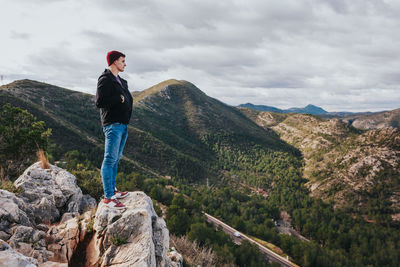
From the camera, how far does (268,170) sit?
140 meters

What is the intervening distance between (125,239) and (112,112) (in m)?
3.09

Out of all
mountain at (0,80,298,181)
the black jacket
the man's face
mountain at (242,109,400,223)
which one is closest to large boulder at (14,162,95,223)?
the black jacket

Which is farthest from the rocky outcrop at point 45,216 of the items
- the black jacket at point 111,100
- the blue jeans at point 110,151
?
the black jacket at point 111,100

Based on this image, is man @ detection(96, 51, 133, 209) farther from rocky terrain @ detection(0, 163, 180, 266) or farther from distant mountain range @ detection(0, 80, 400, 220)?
distant mountain range @ detection(0, 80, 400, 220)

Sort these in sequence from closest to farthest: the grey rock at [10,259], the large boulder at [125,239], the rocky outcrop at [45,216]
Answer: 1. the grey rock at [10,259]
2. the large boulder at [125,239]
3. the rocky outcrop at [45,216]

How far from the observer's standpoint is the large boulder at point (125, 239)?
179 inches

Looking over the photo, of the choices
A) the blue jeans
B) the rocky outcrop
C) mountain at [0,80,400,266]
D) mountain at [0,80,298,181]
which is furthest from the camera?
mountain at [0,80,298,181]

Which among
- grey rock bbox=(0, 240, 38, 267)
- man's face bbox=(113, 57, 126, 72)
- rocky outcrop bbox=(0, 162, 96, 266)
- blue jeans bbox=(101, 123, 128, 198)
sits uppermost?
man's face bbox=(113, 57, 126, 72)

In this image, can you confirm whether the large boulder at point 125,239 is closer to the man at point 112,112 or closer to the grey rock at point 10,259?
the man at point 112,112

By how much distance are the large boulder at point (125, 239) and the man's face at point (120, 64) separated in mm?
3708

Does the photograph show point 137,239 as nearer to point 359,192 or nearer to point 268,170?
point 359,192

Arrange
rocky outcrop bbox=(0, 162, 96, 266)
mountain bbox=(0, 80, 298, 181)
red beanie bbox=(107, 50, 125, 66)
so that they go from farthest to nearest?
1. mountain bbox=(0, 80, 298, 181)
2. red beanie bbox=(107, 50, 125, 66)
3. rocky outcrop bbox=(0, 162, 96, 266)

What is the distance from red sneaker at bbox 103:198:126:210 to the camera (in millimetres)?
5402

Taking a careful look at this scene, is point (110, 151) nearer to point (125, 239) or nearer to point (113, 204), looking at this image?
point (113, 204)
